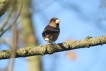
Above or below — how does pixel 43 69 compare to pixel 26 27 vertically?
below

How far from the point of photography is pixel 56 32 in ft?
9.31

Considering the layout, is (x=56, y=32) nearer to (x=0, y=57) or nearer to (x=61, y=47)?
(x=61, y=47)

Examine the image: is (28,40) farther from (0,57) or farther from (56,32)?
(0,57)

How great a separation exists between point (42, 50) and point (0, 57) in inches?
13.3

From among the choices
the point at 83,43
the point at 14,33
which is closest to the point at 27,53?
the point at 83,43

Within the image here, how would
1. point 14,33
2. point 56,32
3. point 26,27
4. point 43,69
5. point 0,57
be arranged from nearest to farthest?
point 14,33
point 0,57
point 56,32
point 43,69
point 26,27

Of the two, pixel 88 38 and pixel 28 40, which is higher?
pixel 28 40

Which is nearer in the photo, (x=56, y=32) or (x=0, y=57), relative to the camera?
(x=0, y=57)

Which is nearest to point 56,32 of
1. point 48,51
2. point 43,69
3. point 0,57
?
point 48,51

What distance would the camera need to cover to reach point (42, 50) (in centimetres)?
230

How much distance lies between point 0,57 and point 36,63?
14.3 ft

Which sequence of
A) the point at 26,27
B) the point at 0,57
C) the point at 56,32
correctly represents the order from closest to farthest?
the point at 0,57
the point at 56,32
the point at 26,27

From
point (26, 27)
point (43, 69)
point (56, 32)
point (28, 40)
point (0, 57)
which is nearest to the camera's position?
point (0, 57)

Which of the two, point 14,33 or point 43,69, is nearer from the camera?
point 14,33
